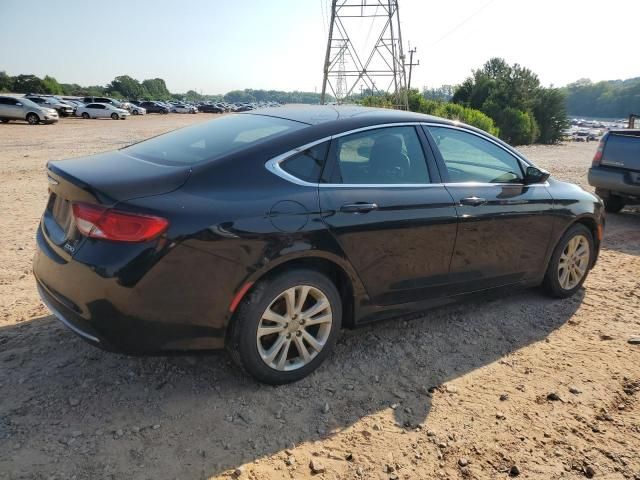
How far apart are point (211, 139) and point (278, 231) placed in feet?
3.12

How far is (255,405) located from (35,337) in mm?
1728

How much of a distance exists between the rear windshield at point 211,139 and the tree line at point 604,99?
15824 centimetres

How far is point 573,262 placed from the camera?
15.8 feet

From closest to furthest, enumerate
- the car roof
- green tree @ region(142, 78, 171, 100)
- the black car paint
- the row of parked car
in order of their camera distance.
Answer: the black car paint → the car roof → the row of parked car → green tree @ region(142, 78, 171, 100)

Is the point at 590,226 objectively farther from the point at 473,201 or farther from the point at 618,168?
the point at 618,168

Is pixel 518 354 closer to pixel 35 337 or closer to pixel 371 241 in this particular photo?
pixel 371 241

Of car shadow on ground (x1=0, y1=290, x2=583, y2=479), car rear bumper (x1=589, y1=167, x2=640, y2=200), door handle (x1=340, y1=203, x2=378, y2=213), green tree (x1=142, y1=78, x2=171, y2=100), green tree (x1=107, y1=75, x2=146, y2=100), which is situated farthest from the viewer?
green tree (x1=142, y1=78, x2=171, y2=100)

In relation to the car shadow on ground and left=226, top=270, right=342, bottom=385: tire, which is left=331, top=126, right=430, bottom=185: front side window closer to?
left=226, top=270, right=342, bottom=385: tire

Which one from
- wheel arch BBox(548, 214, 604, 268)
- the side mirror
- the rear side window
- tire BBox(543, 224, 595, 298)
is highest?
the rear side window

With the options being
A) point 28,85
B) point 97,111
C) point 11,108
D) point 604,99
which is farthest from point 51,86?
point 604,99

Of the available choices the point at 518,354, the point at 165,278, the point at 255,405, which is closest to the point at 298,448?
the point at 255,405

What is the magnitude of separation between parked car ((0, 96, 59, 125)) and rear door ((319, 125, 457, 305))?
107ft

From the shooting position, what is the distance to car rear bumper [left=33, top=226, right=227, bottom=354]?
2.63 meters

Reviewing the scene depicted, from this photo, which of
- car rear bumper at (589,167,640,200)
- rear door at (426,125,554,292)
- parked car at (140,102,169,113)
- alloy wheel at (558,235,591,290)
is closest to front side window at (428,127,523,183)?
rear door at (426,125,554,292)
